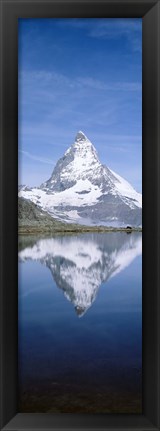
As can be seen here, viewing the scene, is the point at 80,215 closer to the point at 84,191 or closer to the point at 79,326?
the point at 84,191

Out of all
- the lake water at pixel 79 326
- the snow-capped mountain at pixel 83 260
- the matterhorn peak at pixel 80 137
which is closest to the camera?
the lake water at pixel 79 326

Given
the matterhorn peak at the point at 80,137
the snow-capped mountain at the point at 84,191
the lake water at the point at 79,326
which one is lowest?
the lake water at the point at 79,326
